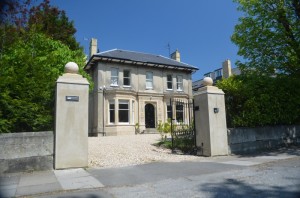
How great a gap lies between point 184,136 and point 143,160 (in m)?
2.71

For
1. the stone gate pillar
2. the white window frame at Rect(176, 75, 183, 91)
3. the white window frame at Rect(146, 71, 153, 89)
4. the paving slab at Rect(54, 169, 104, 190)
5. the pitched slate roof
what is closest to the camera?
the paving slab at Rect(54, 169, 104, 190)

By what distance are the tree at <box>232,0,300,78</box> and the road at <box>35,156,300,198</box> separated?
19.5 feet

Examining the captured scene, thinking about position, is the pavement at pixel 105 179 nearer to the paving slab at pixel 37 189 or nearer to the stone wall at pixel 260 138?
the paving slab at pixel 37 189

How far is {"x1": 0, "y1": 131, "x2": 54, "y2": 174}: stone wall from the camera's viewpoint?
258 inches

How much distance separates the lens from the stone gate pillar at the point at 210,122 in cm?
920

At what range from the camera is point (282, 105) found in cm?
1090

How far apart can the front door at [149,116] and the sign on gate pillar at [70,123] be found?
56.4 ft

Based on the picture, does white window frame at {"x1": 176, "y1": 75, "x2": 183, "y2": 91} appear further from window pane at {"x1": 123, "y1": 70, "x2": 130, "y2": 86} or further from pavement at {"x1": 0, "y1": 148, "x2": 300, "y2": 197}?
pavement at {"x1": 0, "y1": 148, "x2": 300, "y2": 197}

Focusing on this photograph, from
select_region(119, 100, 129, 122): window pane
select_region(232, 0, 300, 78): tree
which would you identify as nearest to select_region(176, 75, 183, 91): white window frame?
select_region(119, 100, 129, 122): window pane

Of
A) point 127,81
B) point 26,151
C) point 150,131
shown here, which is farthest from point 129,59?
point 26,151

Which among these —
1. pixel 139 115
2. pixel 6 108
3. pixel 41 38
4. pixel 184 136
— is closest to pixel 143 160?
pixel 184 136

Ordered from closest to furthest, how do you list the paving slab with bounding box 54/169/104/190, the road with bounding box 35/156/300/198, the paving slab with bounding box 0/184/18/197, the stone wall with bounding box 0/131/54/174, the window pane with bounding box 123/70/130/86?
1. the road with bounding box 35/156/300/198
2. the paving slab with bounding box 0/184/18/197
3. the paving slab with bounding box 54/169/104/190
4. the stone wall with bounding box 0/131/54/174
5. the window pane with bounding box 123/70/130/86

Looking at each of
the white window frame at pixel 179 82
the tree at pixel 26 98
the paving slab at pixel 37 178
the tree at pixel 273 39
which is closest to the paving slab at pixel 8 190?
the paving slab at pixel 37 178

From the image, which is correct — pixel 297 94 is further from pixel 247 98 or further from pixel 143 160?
pixel 143 160
